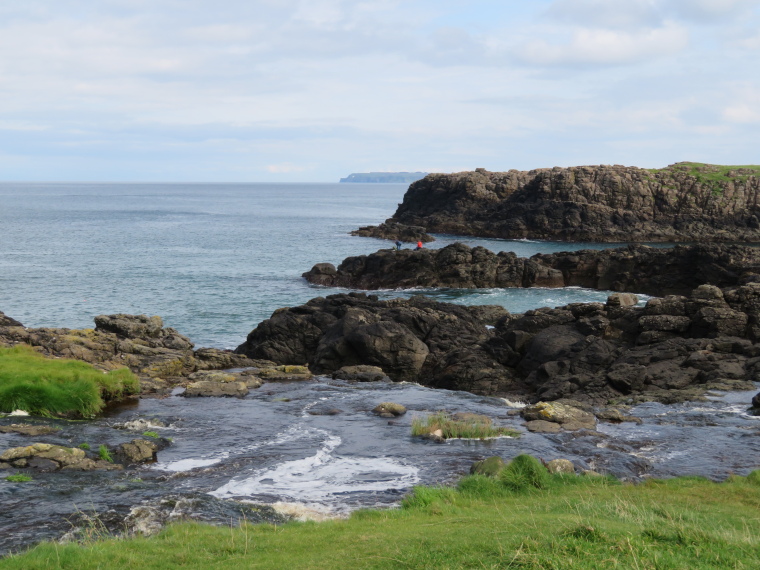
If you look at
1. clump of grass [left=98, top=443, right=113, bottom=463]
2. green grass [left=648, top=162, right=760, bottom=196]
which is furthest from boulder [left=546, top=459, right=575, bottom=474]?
green grass [left=648, top=162, right=760, bottom=196]

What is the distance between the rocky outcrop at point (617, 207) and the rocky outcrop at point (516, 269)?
1741 inches

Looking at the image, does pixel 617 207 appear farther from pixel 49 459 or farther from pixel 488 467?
pixel 49 459

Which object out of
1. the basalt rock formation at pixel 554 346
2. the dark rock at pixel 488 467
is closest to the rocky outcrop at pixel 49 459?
the dark rock at pixel 488 467

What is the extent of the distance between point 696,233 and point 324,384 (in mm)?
104754

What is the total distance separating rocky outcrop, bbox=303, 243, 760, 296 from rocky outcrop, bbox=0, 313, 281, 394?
35.9 m

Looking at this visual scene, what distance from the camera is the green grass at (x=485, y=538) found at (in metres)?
10.4

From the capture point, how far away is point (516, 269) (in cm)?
7806

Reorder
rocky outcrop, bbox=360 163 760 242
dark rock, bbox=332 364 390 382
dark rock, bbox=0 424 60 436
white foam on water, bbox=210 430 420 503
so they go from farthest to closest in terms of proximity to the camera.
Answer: rocky outcrop, bbox=360 163 760 242, dark rock, bbox=332 364 390 382, dark rock, bbox=0 424 60 436, white foam on water, bbox=210 430 420 503

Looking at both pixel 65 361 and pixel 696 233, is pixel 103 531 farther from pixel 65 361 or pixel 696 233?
pixel 696 233

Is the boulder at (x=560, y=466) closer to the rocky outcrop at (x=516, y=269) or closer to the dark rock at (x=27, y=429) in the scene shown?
the dark rock at (x=27, y=429)

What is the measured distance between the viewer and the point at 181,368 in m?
37.2

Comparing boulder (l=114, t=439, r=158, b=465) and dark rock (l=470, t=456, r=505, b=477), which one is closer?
dark rock (l=470, t=456, r=505, b=477)

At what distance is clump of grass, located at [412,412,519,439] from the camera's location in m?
23.8

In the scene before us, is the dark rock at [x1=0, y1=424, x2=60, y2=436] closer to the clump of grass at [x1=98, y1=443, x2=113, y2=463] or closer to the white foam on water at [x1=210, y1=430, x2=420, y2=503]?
the clump of grass at [x1=98, y1=443, x2=113, y2=463]
